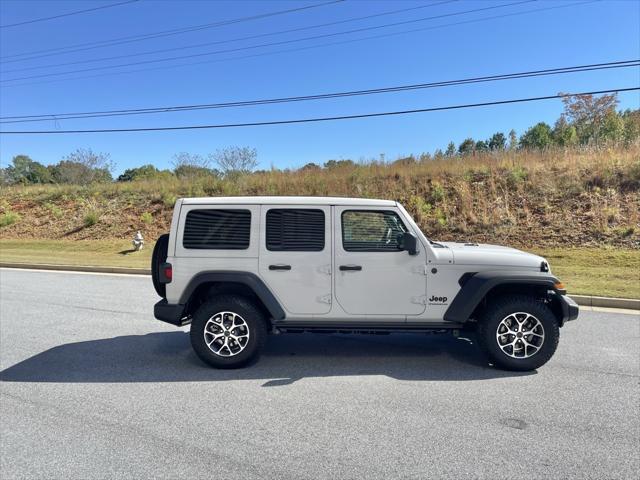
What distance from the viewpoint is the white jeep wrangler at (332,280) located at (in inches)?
177

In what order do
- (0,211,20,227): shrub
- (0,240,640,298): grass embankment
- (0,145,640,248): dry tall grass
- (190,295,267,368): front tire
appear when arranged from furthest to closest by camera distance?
(0,211,20,227): shrub < (0,145,640,248): dry tall grass < (0,240,640,298): grass embankment < (190,295,267,368): front tire

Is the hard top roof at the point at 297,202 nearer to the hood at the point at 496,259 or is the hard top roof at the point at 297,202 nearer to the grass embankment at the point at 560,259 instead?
the hood at the point at 496,259

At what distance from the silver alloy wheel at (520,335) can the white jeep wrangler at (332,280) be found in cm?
1

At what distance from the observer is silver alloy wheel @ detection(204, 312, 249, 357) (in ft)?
15.2

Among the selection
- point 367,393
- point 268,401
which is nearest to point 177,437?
point 268,401

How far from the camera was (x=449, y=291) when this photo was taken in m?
4.54

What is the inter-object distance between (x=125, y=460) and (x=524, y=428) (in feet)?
10.0

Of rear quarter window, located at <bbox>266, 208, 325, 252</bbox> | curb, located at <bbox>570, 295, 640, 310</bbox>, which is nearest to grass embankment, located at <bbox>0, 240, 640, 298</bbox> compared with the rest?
curb, located at <bbox>570, 295, 640, 310</bbox>

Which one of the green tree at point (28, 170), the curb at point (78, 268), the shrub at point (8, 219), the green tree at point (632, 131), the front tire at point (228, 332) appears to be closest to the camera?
the front tire at point (228, 332)

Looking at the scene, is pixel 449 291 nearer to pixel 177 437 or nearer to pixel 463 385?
pixel 463 385

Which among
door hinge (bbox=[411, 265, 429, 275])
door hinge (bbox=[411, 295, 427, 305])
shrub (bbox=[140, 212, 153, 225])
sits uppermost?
shrub (bbox=[140, 212, 153, 225])

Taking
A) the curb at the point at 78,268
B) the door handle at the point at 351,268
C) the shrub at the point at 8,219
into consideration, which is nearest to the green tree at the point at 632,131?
the door handle at the point at 351,268

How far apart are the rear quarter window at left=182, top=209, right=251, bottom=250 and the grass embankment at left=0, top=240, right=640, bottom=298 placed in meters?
7.09

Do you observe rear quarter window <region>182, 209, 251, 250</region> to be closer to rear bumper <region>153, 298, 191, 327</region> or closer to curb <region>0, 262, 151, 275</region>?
rear bumper <region>153, 298, 191, 327</region>
